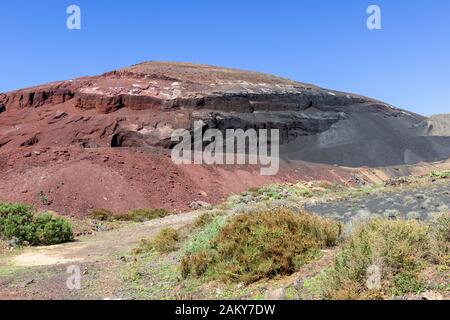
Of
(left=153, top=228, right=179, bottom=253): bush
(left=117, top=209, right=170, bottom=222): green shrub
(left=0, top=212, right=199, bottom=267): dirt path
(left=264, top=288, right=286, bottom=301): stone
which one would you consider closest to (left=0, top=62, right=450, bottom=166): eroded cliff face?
(left=117, top=209, right=170, bottom=222): green shrub

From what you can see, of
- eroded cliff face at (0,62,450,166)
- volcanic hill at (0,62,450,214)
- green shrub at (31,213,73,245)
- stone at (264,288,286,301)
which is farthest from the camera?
eroded cliff face at (0,62,450,166)

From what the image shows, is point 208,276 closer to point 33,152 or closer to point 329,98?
point 33,152

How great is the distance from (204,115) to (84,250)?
30.3 m

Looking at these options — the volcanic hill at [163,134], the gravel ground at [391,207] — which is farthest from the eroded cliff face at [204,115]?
the gravel ground at [391,207]

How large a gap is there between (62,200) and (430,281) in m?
23.5

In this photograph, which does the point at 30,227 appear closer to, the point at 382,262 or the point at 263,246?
the point at 263,246

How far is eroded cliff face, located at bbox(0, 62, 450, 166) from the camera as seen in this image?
40.0 meters

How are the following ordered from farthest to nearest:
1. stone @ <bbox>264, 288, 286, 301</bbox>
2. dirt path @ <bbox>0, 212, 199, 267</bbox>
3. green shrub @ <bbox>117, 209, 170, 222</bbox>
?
green shrub @ <bbox>117, 209, 170, 222</bbox>
dirt path @ <bbox>0, 212, 199, 267</bbox>
stone @ <bbox>264, 288, 286, 301</bbox>

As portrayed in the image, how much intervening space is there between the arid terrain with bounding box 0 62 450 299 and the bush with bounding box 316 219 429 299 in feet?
0.10

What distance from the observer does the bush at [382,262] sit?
6.21 m

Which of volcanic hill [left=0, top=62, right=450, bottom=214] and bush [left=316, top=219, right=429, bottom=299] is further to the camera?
volcanic hill [left=0, top=62, right=450, bottom=214]

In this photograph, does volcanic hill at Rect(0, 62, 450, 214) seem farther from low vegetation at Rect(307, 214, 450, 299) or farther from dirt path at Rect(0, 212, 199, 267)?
low vegetation at Rect(307, 214, 450, 299)

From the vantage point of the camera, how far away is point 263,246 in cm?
825

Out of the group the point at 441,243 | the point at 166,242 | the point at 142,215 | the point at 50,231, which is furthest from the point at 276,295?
the point at 142,215
